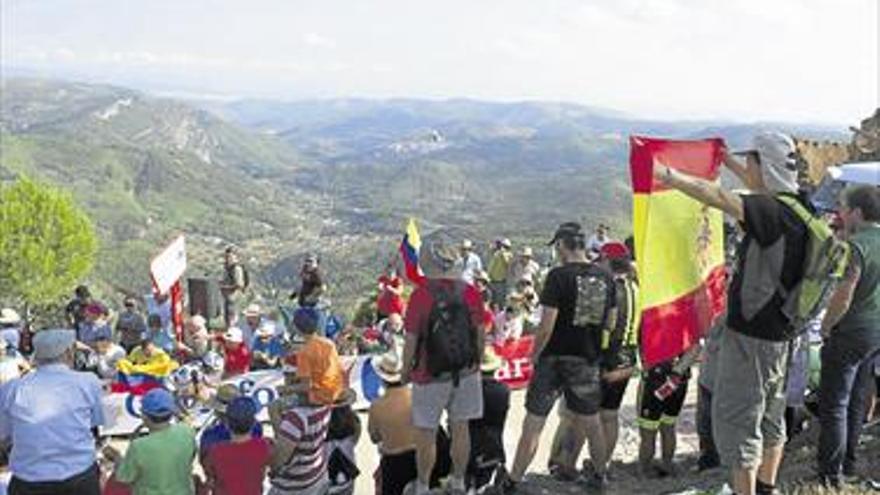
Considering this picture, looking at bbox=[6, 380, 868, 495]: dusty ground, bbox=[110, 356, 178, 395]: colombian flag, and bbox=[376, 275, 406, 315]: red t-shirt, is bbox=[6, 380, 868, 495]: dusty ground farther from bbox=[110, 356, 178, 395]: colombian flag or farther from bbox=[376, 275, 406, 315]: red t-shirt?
bbox=[376, 275, 406, 315]: red t-shirt

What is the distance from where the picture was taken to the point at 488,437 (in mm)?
6797

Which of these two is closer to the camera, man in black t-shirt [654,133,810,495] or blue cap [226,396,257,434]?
man in black t-shirt [654,133,810,495]

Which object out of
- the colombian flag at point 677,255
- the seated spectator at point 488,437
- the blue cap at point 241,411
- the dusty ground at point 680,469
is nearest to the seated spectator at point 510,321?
the dusty ground at point 680,469

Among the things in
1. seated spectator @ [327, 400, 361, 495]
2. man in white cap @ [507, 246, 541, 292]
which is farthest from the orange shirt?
man in white cap @ [507, 246, 541, 292]

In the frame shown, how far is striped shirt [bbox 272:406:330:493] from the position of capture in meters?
5.91

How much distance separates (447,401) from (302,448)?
0.98 metres

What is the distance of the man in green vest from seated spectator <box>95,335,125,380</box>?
715cm

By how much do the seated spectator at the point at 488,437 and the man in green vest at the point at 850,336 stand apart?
6.90 ft

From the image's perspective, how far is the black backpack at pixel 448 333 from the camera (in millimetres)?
6086

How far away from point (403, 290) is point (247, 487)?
9.16 m

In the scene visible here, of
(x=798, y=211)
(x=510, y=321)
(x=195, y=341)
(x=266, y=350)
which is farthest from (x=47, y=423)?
(x=510, y=321)

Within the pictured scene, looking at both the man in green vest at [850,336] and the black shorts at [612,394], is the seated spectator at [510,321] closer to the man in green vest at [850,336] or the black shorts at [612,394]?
the black shorts at [612,394]

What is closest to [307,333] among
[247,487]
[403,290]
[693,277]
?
[247,487]

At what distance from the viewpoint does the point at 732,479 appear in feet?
16.6
